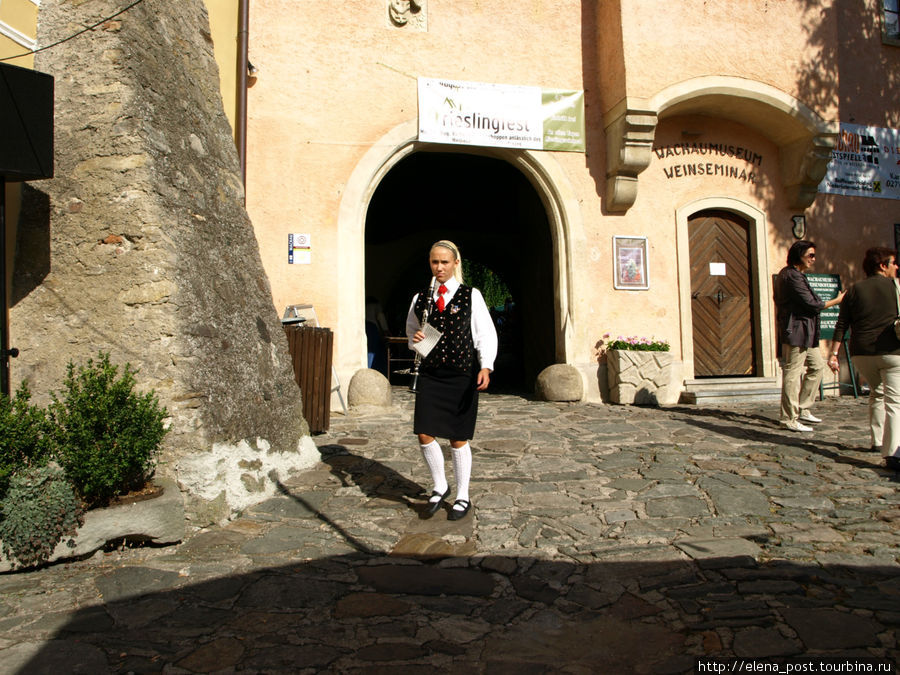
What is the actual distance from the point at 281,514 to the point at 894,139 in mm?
11344

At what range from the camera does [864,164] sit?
10484 mm

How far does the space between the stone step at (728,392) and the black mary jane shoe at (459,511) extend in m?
Result: 6.01

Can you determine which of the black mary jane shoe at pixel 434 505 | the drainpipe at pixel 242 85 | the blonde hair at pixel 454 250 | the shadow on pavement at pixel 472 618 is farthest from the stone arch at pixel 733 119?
the shadow on pavement at pixel 472 618

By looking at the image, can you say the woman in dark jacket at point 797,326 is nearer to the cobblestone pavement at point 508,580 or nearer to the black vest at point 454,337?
the cobblestone pavement at point 508,580

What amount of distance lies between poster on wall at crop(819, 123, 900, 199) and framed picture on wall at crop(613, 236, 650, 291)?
3.32 metres

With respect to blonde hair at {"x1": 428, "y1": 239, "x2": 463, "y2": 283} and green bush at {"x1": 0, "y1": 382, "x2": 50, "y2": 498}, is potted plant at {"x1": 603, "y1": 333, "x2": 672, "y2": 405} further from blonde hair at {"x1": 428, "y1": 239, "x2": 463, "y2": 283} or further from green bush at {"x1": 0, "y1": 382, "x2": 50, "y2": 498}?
green bush at {"x1": 0, "y1": 382, "x2": 50, "y2": 498}

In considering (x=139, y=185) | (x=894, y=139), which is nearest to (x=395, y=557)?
(x=139, y=185)

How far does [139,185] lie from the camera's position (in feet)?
13.8

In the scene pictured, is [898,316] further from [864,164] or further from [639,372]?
[864,164]

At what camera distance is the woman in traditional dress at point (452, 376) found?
13.5 feet

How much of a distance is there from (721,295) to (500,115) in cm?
429

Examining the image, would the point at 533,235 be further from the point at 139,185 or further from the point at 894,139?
the point at 139,185

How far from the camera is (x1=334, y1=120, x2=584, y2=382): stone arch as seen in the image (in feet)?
28.3

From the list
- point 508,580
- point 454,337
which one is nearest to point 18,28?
point 454,337
